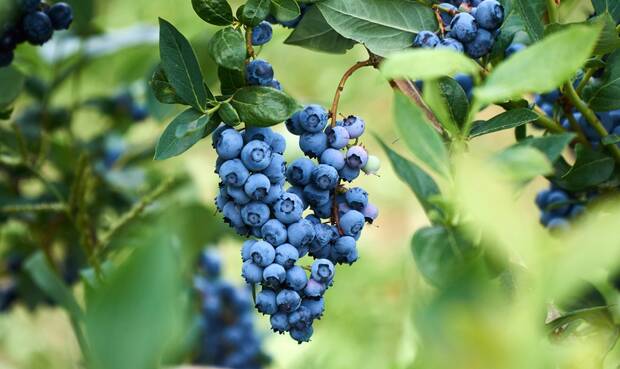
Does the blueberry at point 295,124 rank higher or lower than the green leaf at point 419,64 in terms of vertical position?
lower

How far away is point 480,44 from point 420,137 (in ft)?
0.72

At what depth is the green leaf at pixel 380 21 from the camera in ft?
1.78

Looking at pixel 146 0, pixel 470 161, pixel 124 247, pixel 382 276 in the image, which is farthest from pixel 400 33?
pixel 382 276

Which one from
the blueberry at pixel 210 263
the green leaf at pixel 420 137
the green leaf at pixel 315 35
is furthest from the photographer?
the blueberry at pixel 210 263

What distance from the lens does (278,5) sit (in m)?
0.53

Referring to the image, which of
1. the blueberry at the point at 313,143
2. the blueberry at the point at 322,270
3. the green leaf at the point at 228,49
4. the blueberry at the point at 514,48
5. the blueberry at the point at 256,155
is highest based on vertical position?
the green leaf at the point at 228,49

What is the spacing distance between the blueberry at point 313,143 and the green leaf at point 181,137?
58mm

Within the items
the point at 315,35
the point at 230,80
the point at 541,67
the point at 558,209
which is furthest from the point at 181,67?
the point at 558,209

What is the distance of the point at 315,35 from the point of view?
625mm

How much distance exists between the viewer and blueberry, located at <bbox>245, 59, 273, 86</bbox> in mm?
517

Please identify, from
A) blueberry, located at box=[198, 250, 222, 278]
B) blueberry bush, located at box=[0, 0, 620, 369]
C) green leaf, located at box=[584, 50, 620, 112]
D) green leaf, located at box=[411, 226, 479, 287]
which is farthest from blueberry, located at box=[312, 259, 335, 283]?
blueberry, located at box=[198, 250, 222, 278]

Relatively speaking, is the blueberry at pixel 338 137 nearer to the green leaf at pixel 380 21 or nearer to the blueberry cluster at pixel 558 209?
the green leaf at pixel 380 21

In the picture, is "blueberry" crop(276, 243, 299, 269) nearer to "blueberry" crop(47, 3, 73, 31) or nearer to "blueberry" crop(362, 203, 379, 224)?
"blueberry" crop(362, 203, 379, 224)

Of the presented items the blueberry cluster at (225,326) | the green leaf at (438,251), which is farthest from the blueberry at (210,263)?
the green leaf at (438,251)
